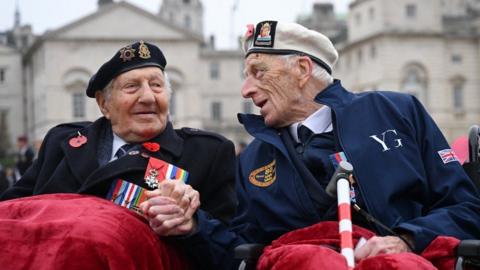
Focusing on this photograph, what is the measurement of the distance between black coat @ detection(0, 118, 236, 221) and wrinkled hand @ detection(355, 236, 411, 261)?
1.05 metres

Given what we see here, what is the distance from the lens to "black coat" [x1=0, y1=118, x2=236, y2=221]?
15.2 feet

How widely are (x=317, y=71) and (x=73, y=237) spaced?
1558mm

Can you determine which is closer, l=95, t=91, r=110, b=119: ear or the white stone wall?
l=95, t=91, r=110, b=119: ear

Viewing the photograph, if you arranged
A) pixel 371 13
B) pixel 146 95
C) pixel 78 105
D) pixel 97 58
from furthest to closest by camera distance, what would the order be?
1. pixel 78 105
2. pixel 97 58
3. pixel 371 13
4. pixel 146 95

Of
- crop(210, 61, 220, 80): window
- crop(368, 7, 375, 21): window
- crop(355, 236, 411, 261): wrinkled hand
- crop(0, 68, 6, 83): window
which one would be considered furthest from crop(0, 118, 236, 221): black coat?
crop(0, 68, 6, 83): window

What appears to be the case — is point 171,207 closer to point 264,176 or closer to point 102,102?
point 264,176

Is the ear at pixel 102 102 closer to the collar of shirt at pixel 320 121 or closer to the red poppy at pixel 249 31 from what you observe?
the red poppy at pixel 249 31

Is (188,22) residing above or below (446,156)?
above

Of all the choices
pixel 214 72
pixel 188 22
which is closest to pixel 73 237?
pixel 214 72

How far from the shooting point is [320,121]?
459cm

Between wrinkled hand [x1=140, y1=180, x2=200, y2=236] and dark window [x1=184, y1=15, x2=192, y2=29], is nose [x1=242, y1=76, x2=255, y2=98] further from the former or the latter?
dark window [x1=184, y1=15, x2=192, y2=29]

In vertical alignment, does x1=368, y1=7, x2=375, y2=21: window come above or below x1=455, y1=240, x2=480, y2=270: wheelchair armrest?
above

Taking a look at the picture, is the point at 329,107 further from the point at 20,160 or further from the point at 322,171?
the point at 20,160

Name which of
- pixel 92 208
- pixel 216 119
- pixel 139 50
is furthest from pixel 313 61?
pixel 216 119
